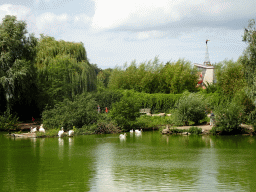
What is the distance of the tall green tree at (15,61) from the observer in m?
31.0

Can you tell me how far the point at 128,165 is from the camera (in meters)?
14.6

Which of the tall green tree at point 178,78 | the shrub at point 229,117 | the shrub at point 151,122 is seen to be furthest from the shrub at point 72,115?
the tall green tree at point 178,78

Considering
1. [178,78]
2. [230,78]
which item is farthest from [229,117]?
[178,78]

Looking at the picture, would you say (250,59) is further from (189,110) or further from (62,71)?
(62,71)

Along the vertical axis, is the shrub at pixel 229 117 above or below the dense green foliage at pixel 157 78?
below

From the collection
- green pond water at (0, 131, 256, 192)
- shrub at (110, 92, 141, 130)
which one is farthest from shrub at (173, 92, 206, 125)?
green pond water at (0, 131, 256, 192)

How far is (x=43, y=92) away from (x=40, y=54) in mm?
4617

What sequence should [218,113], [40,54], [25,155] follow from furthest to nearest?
[40,54]
[218,113]
[25,155]

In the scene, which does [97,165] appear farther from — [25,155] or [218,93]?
[218,93]

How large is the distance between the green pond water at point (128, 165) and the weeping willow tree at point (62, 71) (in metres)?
13.5

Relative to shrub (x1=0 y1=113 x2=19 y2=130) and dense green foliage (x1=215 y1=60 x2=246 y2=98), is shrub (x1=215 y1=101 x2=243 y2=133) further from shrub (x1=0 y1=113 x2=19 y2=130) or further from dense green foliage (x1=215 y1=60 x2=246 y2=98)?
shrub (x1=0 y1=113 x2=19 y2=130)

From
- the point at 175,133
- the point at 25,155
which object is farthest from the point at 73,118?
the point at 25,155

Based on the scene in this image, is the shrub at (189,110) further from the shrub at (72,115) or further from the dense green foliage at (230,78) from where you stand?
the dense green foliage at (230,78)

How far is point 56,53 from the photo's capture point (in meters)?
38.0
